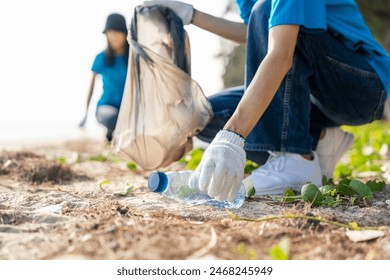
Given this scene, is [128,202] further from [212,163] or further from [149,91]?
[149,91]

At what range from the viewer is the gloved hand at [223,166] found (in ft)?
5.11

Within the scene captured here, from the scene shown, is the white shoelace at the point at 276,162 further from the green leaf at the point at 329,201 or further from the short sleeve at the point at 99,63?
the short sleeve at the point at 99,63

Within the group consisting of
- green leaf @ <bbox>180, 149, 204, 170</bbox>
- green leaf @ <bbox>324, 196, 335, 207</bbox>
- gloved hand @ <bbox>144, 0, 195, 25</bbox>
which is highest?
gloved hand @ <bbox>144, 0, 195, 25</bbox>

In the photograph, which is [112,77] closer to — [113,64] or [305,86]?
[113,64]

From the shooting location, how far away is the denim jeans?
3115 millimetres

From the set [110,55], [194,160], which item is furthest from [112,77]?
[194,160]

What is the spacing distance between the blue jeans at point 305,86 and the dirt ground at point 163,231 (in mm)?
316

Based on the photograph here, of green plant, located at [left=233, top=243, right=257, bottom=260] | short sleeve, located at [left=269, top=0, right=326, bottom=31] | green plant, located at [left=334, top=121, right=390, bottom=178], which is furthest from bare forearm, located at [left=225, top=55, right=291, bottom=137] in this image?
green plant, located at [left=334, top=121, right=390, bottom=178]

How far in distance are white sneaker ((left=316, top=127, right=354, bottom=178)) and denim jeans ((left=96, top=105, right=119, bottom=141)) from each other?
1288mm

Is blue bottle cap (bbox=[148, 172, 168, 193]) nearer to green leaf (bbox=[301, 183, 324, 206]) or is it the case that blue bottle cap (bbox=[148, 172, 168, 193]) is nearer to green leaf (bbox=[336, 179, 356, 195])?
green leaf (bbox=[301, 183, 324, 206])

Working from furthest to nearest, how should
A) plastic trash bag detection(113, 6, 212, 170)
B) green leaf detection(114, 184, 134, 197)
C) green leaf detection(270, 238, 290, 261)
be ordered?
1. plastic trash bag detection(113, 6, 212, 170)
2. green leaf detection(114, 184, 134, 197)
3. green leaf detection(270, 238, 290, 261)

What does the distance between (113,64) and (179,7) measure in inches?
69.8

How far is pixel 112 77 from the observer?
3.86 meters
